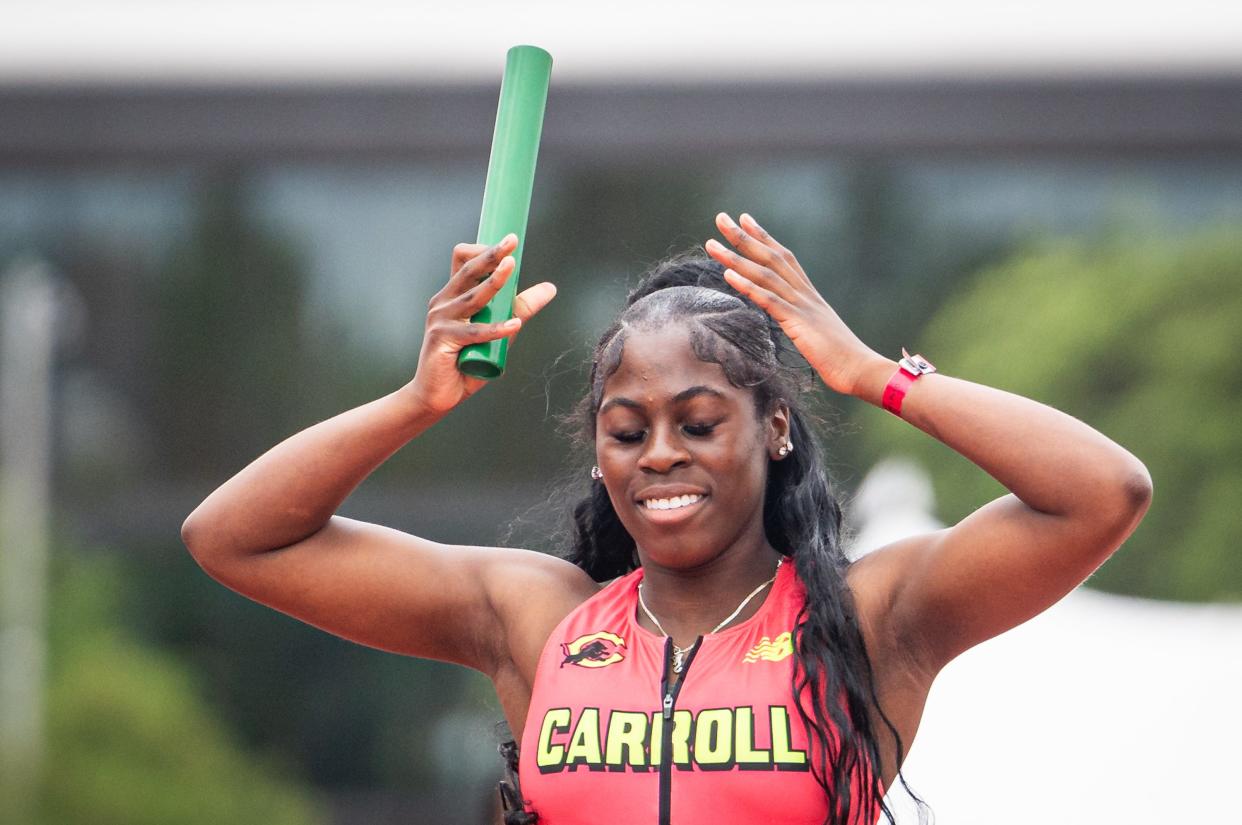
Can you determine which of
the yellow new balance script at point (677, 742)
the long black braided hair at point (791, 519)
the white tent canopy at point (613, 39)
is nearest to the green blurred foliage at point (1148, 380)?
the white tent canopy at point (613, 39)

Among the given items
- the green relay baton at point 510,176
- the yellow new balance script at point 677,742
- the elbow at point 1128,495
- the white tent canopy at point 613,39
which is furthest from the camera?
the white tent canopy at point 613,39

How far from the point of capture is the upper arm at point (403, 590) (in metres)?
3.52

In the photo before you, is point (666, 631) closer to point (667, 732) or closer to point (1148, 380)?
point (667, 732)

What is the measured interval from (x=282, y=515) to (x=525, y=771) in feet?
2.41

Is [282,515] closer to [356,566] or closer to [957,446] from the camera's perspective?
[356,566]

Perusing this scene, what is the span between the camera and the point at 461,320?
3.27m

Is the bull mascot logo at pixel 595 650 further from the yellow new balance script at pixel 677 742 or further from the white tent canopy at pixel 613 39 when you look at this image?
the white tent canopy at pixel 613 39

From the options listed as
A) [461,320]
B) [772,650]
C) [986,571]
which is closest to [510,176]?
[461,320]

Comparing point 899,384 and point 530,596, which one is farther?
point 530,596

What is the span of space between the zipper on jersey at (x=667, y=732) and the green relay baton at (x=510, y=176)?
670 millimetres

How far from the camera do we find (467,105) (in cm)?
2097

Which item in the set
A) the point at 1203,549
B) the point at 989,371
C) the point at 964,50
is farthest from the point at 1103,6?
the point at 1203,549

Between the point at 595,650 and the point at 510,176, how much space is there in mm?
955

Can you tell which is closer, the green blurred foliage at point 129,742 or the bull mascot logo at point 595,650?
the bull mascot logo at point 595,650
